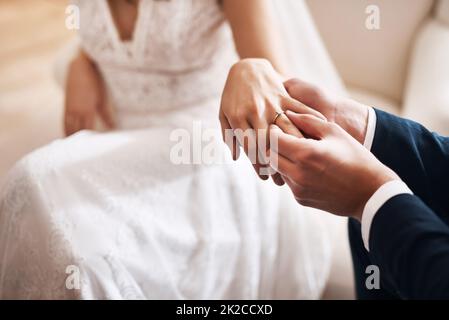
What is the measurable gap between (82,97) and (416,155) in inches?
27.0

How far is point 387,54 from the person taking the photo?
1.07 meters

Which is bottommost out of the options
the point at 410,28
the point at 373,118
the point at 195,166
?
the point at 195,166

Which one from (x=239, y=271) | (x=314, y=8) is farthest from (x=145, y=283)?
(x=314, y=8)

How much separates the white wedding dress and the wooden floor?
386 millimetres

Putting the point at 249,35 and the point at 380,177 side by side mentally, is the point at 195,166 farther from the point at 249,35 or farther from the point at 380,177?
the point at 380,177

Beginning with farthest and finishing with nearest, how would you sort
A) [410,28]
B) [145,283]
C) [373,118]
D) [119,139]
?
[410,28] → [119,139] → [145,283] → [373,118]

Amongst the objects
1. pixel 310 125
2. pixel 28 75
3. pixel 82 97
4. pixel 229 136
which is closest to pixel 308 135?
pixel 310 125

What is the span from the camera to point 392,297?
68 centimetres

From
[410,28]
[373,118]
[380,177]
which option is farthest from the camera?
[410,28]

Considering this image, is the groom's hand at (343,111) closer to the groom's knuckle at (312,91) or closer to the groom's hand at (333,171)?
the groom's knuckle at (312,91)

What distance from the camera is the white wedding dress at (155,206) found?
0.69 m

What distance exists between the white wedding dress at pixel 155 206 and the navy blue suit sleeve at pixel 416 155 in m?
0.26

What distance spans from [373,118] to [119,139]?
1.50 ft

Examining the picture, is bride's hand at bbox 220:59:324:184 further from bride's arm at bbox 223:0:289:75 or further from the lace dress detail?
the lace dress detail
